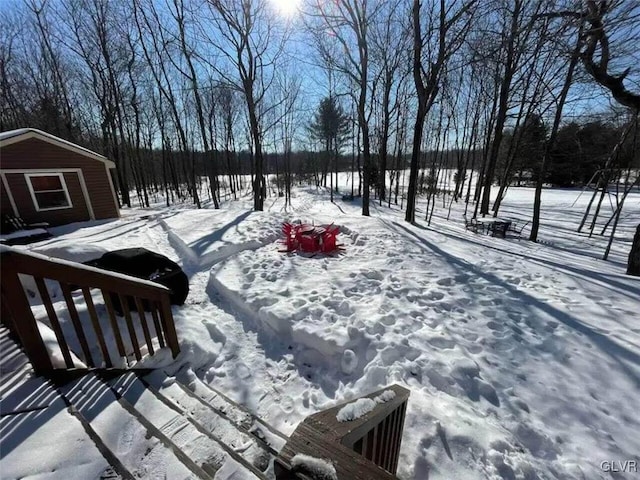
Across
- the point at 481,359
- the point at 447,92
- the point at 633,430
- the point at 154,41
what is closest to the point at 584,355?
the point at 633,430

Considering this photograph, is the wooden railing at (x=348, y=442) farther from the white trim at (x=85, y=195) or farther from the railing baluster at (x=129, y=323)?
the white trim at (x=85, y=195)

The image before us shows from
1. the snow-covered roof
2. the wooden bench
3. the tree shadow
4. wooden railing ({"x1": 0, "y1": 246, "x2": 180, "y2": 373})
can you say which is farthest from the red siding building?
the tree shadow

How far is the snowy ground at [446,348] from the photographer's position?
209cm

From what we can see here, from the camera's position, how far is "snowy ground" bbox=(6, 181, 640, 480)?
2088 mm

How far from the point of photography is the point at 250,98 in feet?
43.1

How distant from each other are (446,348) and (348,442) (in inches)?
96.3

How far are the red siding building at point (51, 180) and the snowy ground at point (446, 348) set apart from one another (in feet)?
24.0

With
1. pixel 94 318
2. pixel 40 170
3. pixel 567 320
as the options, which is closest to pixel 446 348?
pixel 567 320

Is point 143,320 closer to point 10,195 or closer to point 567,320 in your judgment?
point 567,320

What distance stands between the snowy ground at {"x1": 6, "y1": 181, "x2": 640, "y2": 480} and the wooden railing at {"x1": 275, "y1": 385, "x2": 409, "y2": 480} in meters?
0.70

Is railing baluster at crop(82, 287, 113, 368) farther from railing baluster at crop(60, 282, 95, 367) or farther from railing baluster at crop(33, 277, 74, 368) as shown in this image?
railing baluster at crop(33, 277, 74, 368)

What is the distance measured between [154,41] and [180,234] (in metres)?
14.6

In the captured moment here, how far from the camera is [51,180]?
10.2 m

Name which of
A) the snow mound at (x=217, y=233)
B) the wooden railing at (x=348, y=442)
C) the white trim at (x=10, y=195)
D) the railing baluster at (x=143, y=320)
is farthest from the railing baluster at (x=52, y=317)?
the white trim at (x=10, y=195)
